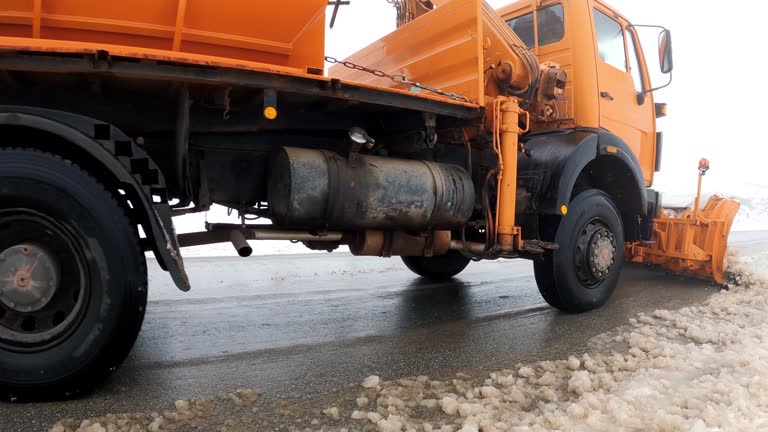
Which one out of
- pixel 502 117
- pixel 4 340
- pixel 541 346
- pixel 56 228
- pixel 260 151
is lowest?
pixel 541 346

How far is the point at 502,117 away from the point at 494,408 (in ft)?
7.29

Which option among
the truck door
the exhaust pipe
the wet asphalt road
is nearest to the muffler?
the exhaust pipe

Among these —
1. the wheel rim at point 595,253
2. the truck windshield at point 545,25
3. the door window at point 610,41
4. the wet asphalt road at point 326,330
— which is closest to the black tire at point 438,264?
the wet asphalt road at point 326,330

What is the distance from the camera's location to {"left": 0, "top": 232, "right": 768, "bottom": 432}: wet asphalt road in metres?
2.69

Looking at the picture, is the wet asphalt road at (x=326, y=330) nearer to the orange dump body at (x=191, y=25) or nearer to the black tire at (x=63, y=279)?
the black tire at (x=63, y=279)

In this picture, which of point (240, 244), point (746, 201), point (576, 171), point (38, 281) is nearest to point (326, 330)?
point (240, 244)

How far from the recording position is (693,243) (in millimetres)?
6074

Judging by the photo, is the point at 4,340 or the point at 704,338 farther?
the point at 704,338

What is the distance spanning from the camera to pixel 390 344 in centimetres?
354

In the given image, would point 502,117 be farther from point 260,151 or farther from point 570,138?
point 260,151

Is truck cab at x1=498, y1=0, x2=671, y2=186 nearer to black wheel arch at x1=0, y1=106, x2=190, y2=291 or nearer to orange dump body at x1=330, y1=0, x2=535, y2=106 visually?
orange dump body at x1=330, y1=0, x2=535, y2=106

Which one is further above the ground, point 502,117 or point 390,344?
point 502,117

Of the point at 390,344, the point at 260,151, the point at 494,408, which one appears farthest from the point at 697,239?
the point at 260,151

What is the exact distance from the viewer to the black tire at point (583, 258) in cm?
437
